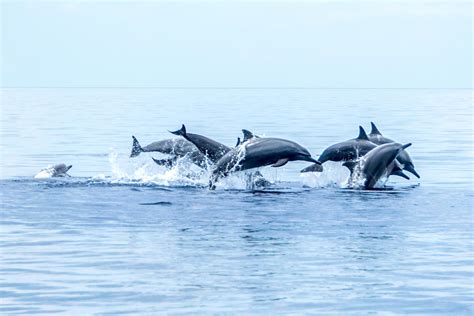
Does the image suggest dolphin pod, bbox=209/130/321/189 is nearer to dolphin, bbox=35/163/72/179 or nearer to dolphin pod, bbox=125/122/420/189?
dolphin pod, bbox=125/122/420/189

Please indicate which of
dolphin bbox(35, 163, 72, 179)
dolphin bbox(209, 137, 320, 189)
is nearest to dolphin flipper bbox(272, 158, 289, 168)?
dolphin bbox(209, 137, 320, 189)

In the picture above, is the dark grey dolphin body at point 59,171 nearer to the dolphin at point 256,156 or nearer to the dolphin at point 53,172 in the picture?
the dolphin at point 53,172

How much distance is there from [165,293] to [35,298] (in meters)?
1.47

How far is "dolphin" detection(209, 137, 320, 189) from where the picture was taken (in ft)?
77.5

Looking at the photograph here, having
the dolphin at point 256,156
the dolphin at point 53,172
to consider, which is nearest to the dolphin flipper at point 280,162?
the dolphin at point 256,156

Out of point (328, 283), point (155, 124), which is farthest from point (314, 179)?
point (155, 124)

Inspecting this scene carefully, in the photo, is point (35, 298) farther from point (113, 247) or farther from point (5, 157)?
point (5, 157)

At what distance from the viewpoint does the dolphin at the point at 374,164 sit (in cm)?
2436

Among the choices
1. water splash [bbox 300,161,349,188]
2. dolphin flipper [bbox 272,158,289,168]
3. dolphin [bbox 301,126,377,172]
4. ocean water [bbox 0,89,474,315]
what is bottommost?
ocean water [bbox 0,89,474,315]

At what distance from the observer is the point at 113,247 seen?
1593cm

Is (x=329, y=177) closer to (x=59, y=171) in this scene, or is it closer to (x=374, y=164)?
(x=374, y=164)

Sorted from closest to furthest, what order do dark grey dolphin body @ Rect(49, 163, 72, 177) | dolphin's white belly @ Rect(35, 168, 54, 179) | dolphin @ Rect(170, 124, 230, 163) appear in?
1. dolphin @ Rect(170, 124, 230, 163)
2. dolphin's white belly @ Rect(35, 168, 54, 179)
3. dark grey dolphin body @ Rect(49, 163, 72, 177)

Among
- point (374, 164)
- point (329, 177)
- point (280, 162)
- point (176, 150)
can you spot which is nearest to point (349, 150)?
point (329, 177)

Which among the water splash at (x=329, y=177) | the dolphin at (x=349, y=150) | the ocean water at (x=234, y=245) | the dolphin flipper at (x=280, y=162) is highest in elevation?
the dolphin at (x=349, y=150)
